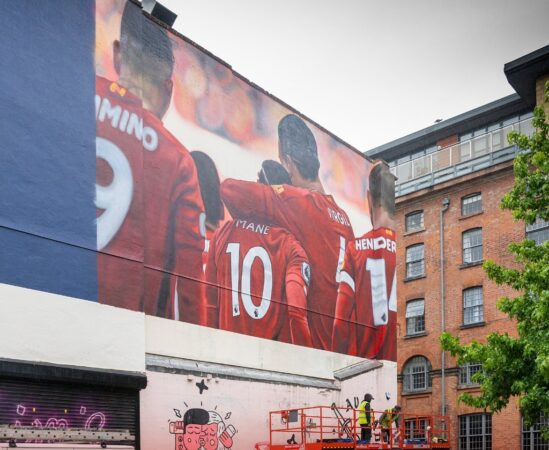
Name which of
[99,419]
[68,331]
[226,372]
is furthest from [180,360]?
[68,331]

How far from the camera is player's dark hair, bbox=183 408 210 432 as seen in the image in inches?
808

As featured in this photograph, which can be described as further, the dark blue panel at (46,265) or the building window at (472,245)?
the building window at (472,245)

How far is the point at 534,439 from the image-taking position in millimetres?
36031

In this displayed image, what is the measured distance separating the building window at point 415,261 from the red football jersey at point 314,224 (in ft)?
49.4

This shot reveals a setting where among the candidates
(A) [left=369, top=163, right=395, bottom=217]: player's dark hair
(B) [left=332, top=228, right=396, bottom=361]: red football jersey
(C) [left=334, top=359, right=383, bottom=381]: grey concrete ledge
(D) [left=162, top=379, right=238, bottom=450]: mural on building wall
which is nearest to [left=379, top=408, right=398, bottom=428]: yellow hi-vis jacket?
(C) [left=334, top=359, right=383, bottom=381]: grey concrete ledge

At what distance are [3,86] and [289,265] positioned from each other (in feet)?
36.7

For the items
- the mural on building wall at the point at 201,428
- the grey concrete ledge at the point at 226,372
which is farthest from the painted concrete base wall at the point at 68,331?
the mural on building wall at the point at 201,428

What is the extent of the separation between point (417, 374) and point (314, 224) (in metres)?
17.8

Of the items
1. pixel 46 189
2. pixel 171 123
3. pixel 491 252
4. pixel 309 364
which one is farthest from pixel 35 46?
pixel 491 252

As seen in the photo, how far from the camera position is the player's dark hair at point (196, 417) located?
20531 millimetres

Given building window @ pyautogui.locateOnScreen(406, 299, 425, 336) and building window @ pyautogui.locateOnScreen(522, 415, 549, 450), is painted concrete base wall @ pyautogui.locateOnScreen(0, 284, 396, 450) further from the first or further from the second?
building window @ pyautogui.locateOnScreen(406, 299, 425, 336)

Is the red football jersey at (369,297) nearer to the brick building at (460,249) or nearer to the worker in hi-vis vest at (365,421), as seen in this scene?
the worker in hi-vis vest at (365,421)

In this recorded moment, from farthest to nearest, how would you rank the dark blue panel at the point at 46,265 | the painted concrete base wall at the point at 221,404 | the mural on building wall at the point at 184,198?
the painted concrete base wall at the point at 221,404 < the mural on building wall at the point at 184,198 < the dark blue panel at the point at 46,265

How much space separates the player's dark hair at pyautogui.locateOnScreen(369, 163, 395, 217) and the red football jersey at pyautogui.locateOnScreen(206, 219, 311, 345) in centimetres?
575
